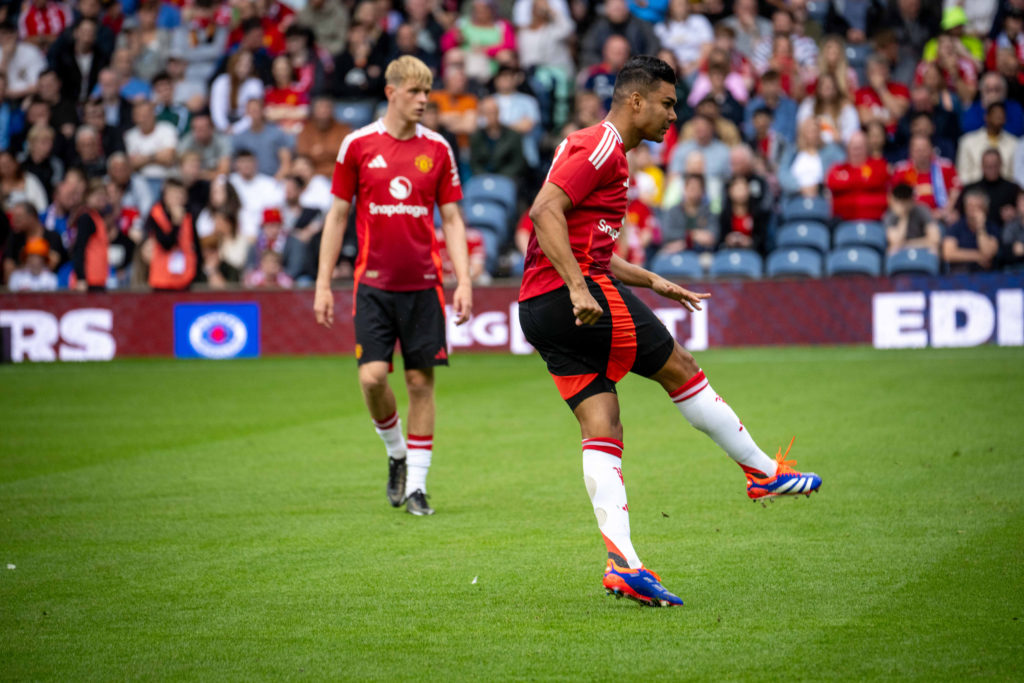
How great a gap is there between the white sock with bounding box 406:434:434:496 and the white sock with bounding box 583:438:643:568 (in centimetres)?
214

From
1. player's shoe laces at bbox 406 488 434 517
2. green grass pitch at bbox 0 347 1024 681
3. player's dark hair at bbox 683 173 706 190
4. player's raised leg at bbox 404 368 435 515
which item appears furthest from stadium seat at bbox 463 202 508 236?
player's shoe laces at bbox 406 488 434 517

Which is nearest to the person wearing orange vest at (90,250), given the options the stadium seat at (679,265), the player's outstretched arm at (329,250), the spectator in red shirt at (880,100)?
the stadium seat at (679,265)

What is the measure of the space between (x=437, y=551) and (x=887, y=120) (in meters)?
13.2

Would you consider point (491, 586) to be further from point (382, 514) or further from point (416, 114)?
point (416, 114)

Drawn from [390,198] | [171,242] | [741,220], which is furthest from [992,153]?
[390,198]

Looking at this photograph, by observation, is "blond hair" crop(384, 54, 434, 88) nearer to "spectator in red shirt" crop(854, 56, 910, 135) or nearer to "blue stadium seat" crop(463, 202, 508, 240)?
"blue stadium seat" crop(463, 202, 508, 240)

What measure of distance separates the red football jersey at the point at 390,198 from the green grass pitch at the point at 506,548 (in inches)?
50.9

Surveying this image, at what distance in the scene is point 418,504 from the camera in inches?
269

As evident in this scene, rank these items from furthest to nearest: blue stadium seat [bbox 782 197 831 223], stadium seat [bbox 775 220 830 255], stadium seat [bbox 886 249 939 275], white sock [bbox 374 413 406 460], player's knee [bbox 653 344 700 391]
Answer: blue stadium seat [bbox 782 197 831 223] < stadium seat [bbox 775 220 830 255] < stadium seat [bbox 886 249 939 275] < white sock [bbox 374 413 406 460] < player's knee [bbox 653 344 700 391]

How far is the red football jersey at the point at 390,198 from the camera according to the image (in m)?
7.01

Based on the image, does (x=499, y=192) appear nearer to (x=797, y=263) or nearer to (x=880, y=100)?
(x=797, y=263)

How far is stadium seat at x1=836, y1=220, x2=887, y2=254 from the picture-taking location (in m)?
15.8

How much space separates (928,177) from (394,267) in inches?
438

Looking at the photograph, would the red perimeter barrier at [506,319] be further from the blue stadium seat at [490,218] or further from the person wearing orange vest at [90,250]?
the blue stadium seat at [490,218]
